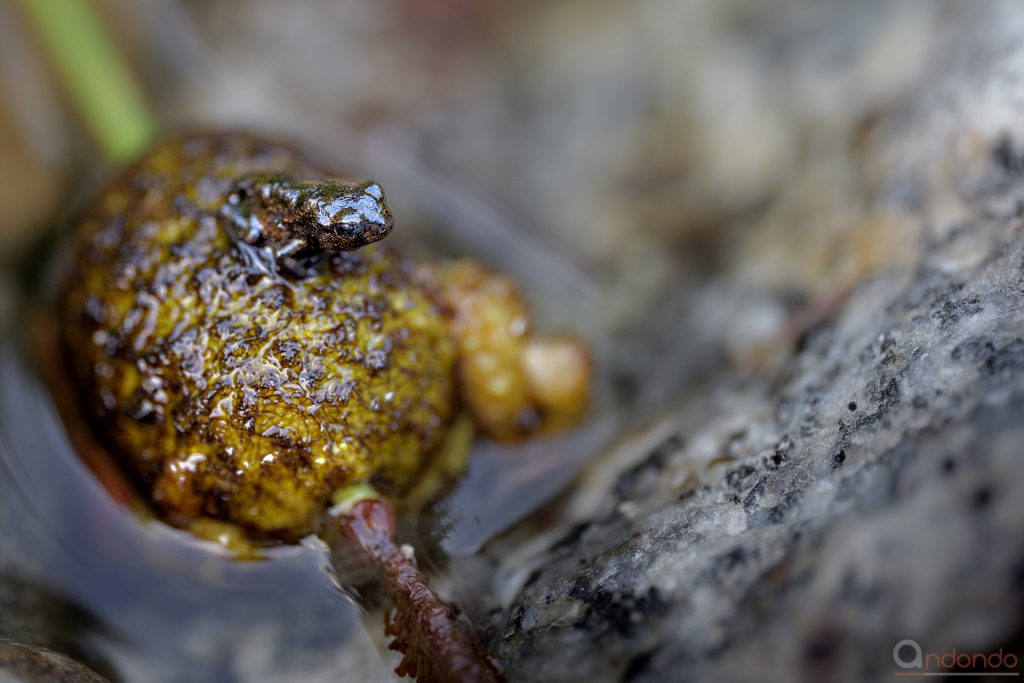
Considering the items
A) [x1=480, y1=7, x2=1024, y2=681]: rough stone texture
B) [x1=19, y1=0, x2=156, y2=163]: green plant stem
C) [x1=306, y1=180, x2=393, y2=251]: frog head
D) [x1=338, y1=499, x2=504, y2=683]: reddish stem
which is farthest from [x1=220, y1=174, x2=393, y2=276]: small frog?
[x1=19, y1=0, x2=156, y2=163]: green plant stem

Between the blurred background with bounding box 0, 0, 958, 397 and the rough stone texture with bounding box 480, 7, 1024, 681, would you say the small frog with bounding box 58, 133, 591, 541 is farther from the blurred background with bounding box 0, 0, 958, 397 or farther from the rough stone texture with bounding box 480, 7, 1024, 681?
the blurred background with bounding box 0, 0, 958, 397

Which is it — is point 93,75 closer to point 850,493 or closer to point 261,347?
point 261,347

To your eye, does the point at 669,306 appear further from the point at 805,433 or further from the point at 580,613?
the point at 580,613

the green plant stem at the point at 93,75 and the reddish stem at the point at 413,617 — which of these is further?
the green plant stem at the point at 93,75

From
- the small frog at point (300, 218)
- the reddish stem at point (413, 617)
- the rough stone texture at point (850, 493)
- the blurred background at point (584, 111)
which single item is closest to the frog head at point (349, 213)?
the small frog at point (300, 218)

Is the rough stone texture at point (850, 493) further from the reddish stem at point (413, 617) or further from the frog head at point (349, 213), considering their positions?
the frog head at point (349, 213)

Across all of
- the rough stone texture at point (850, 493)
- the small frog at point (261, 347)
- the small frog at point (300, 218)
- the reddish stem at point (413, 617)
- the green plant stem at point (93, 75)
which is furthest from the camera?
the green plant stem at point (93, 75)

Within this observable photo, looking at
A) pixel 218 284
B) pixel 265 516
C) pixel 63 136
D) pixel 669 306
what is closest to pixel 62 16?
pixel 63 136
